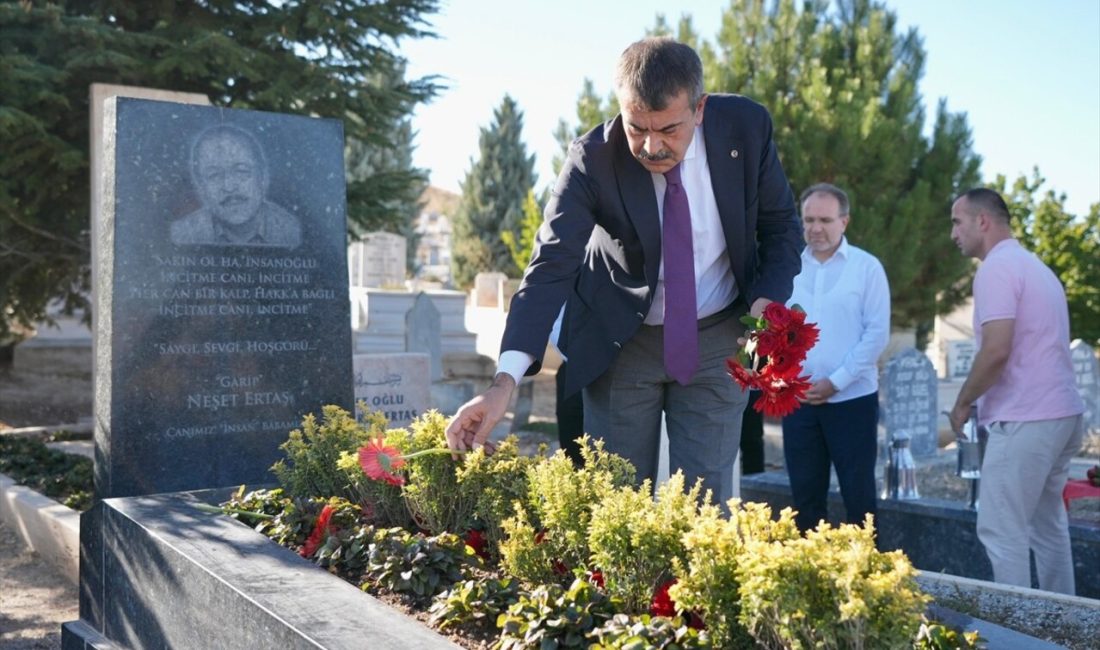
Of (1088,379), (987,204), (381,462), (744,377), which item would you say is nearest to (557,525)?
(744,377)

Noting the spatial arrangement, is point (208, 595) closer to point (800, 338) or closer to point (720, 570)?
point (720, 570)

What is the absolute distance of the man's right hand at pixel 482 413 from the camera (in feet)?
9.15

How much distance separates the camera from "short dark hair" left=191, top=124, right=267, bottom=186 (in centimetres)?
536

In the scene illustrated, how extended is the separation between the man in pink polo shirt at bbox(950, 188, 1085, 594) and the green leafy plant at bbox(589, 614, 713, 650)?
2.81m

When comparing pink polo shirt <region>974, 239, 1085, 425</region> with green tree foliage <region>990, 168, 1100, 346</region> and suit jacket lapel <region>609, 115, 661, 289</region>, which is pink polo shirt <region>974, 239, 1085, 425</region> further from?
green tree foliage <region>990, 168, 1100, 346</region>

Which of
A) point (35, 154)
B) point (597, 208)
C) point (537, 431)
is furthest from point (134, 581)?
point (537, 431)

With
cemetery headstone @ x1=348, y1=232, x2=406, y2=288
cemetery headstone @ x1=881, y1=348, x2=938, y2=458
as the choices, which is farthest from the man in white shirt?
cemetery headstone @ x1=348, y1=232, x2=406, y2=288

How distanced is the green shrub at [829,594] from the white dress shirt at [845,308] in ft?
11.0

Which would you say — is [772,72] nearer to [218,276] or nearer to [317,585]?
[218,276]

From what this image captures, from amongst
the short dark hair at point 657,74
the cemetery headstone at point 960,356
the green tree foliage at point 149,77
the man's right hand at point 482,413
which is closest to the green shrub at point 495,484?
the man's right hand at point 482,413

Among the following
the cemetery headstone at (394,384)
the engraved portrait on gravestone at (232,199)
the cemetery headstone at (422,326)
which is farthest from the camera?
the cemetery headstone at (422,326)

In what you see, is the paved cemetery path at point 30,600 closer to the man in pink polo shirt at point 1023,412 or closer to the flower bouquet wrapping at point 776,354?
the flower bouquet wrapping at point 776,354

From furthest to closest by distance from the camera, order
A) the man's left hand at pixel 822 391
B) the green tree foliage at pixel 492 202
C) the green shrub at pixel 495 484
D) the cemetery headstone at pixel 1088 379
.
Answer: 1. the green tree foliage at pixel 492 202
2. the cemetery headstone at pixel 1088 379
3. the man's left hand at pixel 822 391
4. the green shrub at pixel 495 484

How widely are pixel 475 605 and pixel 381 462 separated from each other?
2.52 feet
